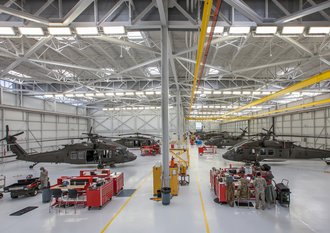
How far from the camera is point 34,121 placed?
75.5 ft

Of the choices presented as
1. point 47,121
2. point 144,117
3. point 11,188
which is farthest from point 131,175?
point 144,117

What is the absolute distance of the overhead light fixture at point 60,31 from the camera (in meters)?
8.16

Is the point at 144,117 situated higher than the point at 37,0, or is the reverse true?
the point at 37,0

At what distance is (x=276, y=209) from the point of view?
22.3ft

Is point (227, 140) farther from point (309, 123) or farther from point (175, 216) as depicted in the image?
point (175, 216)

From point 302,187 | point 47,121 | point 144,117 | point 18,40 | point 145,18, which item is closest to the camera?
point 145,18

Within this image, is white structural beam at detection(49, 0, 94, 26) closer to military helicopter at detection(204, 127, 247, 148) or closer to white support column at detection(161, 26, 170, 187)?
white support column at detection(161, 26, 170, 187)

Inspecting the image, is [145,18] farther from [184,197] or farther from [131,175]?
[131,175]

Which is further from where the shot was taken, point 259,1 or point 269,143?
point 269,143

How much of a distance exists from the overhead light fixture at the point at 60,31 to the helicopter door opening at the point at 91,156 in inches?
339

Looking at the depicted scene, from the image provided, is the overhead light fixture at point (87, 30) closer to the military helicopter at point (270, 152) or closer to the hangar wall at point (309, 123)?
the military helicopter at point (270, 152)

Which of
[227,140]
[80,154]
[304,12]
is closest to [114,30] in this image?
[304,12]

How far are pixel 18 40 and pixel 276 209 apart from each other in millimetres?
17903

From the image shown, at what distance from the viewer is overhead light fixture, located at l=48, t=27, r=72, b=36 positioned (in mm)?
8164
